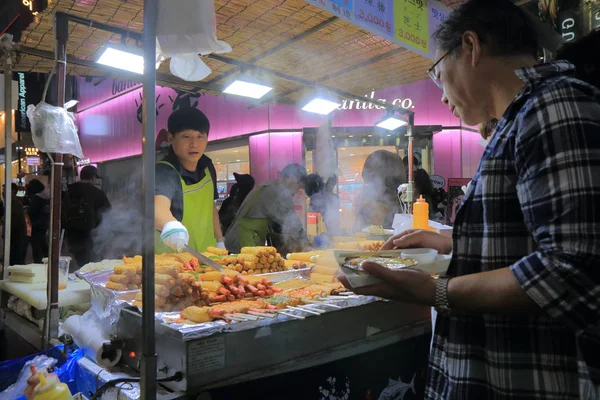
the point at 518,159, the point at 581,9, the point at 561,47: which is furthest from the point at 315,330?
the point at 581,9

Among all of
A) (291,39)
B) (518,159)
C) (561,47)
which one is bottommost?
(518,159)

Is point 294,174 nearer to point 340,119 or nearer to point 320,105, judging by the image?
point 320,105

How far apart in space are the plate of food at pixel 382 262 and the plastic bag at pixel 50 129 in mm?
1910

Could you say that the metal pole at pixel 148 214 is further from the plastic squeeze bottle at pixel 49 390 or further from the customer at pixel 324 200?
the customer at pixel 324 200

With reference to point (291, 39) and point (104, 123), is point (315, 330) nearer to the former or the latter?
point (291, 39)

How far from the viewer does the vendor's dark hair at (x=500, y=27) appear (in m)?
1.30

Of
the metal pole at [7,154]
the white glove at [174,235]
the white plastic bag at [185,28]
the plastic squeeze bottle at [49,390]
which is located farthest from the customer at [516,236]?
the metal pole at [7,154]

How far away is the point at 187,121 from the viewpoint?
3938 mm

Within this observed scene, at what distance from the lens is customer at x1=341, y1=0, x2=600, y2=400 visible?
0.99 meters

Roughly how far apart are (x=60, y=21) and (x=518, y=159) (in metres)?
2.67

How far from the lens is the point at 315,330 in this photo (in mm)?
1977

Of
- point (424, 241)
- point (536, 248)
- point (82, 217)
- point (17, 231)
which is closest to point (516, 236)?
point (536, 248)

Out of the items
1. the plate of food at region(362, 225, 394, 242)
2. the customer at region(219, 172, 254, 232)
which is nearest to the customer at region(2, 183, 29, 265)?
the customer at region(219, 172, 254, 232)

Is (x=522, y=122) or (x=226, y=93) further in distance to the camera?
(x=226, y=93)
